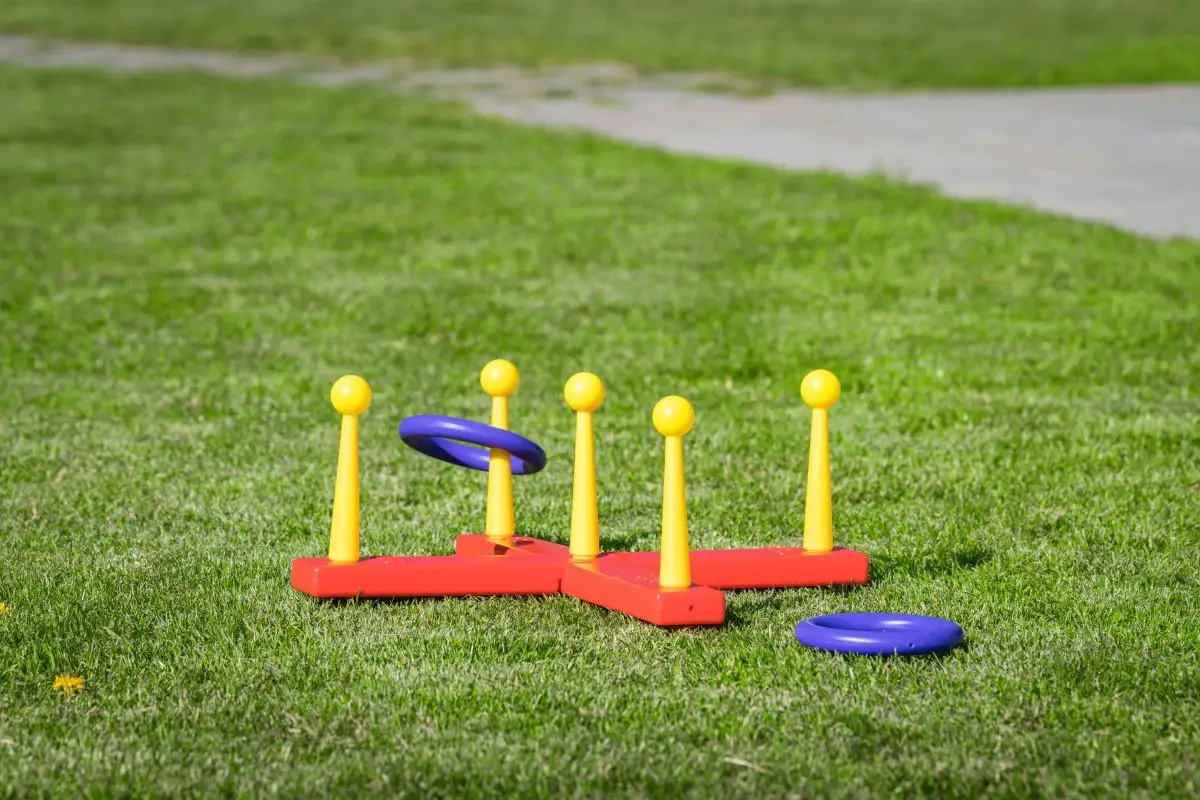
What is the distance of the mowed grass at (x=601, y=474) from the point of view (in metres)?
4.36

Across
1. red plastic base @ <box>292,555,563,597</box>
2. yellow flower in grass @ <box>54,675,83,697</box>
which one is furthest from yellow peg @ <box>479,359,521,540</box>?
yellow flower in grass @ <box>54,675,83,697</box>

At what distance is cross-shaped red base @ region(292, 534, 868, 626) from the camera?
17.4 feet

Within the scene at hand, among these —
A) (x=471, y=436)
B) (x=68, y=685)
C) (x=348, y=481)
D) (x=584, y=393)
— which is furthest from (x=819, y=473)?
(x=68, y=685)

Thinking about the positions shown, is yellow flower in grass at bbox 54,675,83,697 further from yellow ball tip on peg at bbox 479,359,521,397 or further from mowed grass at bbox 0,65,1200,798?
yellow ball tip on peg at bbox 479,359,521,397

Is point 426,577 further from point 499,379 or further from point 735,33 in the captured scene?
point 735,33

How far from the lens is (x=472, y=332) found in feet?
35.5

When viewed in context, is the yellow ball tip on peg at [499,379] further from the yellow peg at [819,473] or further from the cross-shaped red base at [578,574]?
the yellow peg at [819,473]

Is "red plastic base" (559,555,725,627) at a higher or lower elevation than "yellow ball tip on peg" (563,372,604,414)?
lower

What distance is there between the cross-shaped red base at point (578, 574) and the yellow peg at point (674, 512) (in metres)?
0.05

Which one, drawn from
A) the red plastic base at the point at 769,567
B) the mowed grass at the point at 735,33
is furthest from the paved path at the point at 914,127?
the red plastic base at the point at 769,567

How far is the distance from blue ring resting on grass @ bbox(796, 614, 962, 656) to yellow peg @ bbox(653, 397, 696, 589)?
1.31 ft

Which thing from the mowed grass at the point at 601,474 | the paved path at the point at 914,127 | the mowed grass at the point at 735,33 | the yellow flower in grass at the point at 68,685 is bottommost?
the yellow flower in grass at the point at 68,685

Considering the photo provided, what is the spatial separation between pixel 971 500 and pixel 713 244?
21.5 feet

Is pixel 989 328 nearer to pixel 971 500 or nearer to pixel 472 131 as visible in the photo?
pixel 971 500
